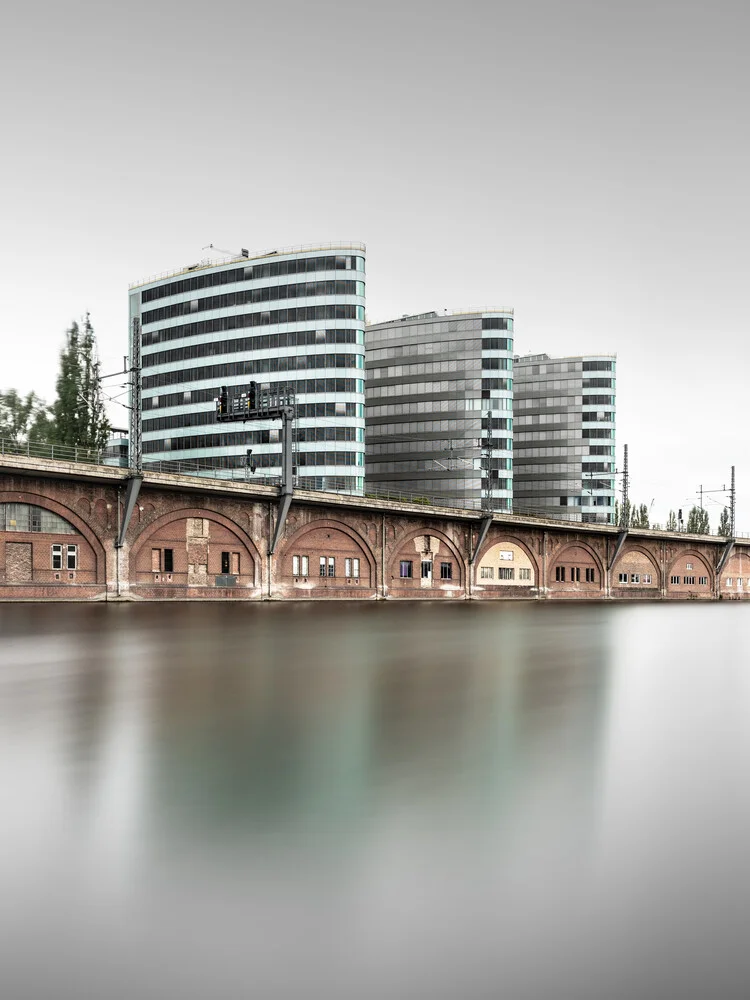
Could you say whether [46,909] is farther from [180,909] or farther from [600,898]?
[600,898]

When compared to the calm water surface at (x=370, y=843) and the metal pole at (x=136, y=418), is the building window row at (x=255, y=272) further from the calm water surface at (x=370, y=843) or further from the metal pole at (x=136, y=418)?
the calm water surface at (x=370, y=843)

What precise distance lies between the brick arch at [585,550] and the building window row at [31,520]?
45.5m

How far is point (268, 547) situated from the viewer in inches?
1908

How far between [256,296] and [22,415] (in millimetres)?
26983

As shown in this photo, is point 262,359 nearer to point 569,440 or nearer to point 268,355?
point 268,355

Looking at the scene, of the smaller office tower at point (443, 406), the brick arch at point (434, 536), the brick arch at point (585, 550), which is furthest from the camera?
the smaller office tower at point (443, 406)

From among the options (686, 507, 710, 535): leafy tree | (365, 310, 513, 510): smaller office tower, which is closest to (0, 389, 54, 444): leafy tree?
(365, 310, 513, 510): smaller office tower

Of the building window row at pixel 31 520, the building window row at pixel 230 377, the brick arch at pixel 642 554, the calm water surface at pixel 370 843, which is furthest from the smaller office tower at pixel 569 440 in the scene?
the calm water surface at pixel 370 843

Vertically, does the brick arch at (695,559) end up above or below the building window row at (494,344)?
below

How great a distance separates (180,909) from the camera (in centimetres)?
419

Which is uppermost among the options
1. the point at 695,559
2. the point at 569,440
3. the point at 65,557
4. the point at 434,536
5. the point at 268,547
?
the point at 569,440

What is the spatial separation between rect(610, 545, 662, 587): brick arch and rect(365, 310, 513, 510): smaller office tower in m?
18.2

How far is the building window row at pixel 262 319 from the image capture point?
79.1 meters

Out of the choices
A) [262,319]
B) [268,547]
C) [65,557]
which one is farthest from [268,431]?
[65,557]
